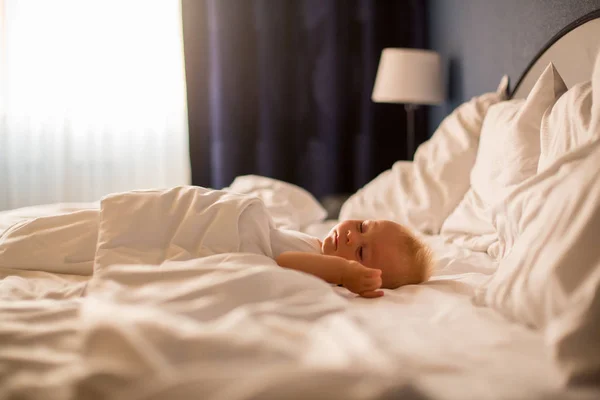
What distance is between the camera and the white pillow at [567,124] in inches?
47.3

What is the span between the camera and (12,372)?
2.48 feet

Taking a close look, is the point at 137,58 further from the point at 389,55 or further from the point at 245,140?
the point at 389,55

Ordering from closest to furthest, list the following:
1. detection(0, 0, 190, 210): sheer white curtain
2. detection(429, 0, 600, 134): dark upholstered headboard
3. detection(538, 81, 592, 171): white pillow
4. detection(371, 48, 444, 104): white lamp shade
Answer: detection(538, 81, 592, 171): white pillow < detection(429, 0, 600, 134): dark upholstered headboard < detection(371, 48, 444, 104): white lamp shade < detection(0, 0, 190, 210): sheer white curtain

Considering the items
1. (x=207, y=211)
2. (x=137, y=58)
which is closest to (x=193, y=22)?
(x=137, y=58)

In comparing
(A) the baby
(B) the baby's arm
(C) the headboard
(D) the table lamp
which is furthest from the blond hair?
(D) the table lamp

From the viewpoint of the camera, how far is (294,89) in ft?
11.7

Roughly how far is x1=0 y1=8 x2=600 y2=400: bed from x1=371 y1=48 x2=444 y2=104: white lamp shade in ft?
4.53

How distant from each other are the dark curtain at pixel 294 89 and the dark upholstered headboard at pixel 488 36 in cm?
32

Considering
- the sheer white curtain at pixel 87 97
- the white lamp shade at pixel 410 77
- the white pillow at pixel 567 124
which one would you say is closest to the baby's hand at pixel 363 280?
the white pillow at pixel 567 124

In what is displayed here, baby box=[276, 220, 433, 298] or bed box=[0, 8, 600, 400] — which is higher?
bed box=[0, 8, 600, 400]

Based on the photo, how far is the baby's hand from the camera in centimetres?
124

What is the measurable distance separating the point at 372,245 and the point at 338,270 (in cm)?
16

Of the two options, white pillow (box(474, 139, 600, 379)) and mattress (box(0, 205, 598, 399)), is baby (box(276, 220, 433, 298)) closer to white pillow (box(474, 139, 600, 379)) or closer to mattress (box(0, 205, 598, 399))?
mattress (box(0, 205, 598, 399))

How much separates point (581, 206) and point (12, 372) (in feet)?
2.86
